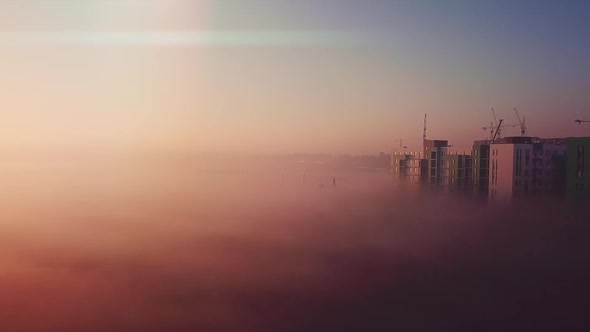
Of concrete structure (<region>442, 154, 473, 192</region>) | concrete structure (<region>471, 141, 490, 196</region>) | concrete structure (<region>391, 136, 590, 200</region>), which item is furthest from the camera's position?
concrete structure (<region>442, 154, 473, 192</region>)

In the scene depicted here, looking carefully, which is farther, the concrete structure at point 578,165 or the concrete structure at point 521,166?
the concrete structure at point 521,166

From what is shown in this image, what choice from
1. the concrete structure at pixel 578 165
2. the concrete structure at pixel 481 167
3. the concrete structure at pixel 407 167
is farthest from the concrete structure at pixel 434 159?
the concrete structure at pixel 578 165

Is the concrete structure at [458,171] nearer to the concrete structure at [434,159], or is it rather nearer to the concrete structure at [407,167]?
the concrete structure at [434,159]

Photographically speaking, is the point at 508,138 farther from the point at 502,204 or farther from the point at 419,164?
the point at 419,164

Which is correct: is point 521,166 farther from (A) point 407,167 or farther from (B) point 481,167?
(A) point 407,167

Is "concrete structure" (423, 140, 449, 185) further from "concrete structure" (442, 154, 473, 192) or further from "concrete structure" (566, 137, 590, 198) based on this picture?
"concrete structure" (566, 137, 590, 198)

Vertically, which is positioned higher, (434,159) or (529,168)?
(434,159)

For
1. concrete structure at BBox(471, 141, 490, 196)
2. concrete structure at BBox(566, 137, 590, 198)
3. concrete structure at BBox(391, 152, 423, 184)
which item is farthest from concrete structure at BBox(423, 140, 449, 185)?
concrete structure at BBox(566, 137, 590, 198)

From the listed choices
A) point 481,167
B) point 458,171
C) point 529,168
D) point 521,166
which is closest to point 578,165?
point 529,168

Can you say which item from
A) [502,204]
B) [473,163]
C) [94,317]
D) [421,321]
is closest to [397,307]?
[421,321]
